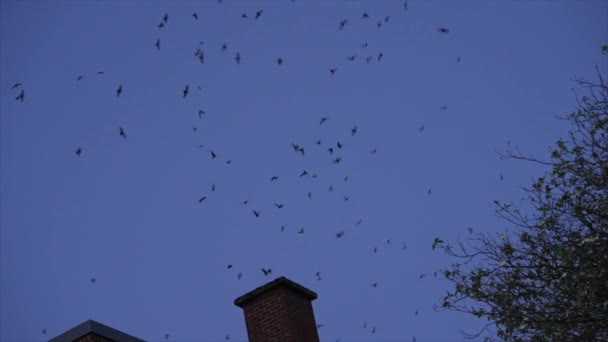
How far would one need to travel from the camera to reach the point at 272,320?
15.5m

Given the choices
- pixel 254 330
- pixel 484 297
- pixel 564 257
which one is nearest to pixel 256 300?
pixel 254 330

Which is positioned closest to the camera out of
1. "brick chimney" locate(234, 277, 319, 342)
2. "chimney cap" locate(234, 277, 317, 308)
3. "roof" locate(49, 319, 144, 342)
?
"roof" locate(49, 319, 144, 342)

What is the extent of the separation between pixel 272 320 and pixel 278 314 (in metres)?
0.16

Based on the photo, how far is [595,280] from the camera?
554 inches

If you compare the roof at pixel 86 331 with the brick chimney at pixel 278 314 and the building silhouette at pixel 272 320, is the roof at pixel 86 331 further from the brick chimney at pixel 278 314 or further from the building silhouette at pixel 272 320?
the brick chimney at pixel 278 314

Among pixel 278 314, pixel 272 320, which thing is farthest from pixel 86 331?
pixel 278 314

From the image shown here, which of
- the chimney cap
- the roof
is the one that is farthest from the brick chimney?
the roof

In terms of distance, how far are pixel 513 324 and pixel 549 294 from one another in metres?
0.84

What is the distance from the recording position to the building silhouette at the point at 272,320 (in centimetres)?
1508

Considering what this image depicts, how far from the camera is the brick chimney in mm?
15344

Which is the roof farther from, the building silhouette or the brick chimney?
the brick chimney

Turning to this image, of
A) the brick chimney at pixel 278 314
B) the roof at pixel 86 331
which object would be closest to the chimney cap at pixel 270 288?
the brick chimney at pixel 278 314

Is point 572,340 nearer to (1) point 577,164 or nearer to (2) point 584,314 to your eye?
(2) point 584,314

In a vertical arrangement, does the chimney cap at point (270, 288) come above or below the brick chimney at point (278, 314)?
above
